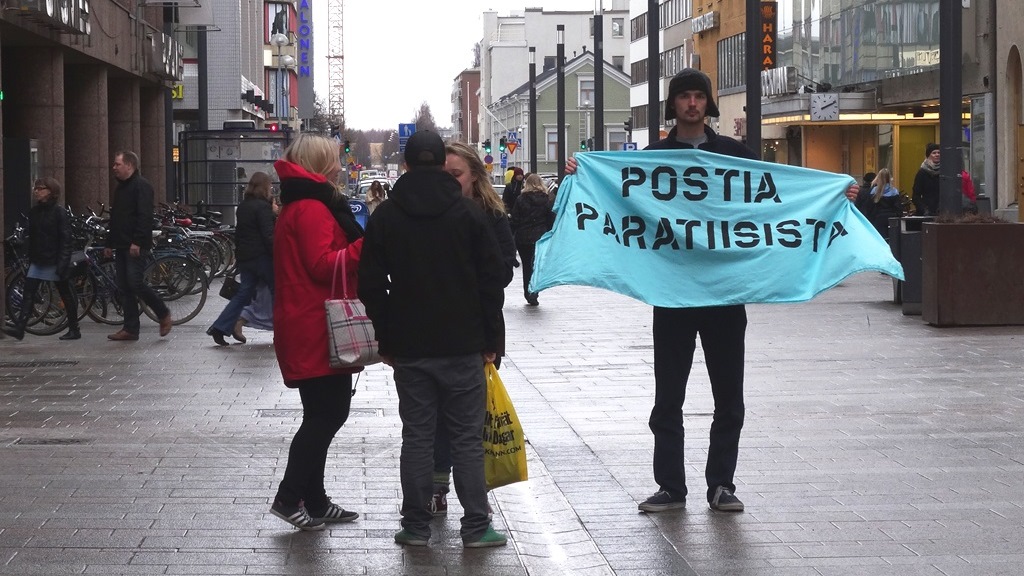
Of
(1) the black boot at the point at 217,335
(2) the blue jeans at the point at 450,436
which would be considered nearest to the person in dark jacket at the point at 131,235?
(1) the black boot at the point at 217,335

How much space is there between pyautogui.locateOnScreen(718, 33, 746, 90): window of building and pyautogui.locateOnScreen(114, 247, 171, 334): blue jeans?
49.3 meters

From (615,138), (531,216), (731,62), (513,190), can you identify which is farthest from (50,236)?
(615,138)

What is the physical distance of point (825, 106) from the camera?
132 feet

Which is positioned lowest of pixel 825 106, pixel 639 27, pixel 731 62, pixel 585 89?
pixel 825 106

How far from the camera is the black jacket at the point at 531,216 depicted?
70.4 feet

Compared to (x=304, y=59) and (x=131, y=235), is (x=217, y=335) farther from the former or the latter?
(x=304, y=59)

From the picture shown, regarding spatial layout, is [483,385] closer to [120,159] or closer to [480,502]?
[480,502]

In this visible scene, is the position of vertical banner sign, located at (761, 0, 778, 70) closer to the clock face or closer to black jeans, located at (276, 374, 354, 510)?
the clock face

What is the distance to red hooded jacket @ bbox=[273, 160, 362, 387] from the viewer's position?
6750 millimetres

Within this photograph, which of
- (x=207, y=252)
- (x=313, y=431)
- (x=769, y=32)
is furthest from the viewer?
(x=769, y=32)

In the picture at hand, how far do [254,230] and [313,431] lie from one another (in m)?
8.98

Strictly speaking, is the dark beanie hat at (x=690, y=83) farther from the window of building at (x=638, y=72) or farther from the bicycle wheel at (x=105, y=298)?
the window of building at (x=638, y=72)

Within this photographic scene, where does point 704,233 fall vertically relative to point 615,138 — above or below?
below

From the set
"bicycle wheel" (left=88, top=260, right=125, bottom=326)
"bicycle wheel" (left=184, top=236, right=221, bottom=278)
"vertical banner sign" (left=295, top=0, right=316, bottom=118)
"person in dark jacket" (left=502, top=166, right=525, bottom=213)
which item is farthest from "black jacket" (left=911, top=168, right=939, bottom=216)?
"vertical banner sign" (left=295, top=0, right=316, bottom=118)
